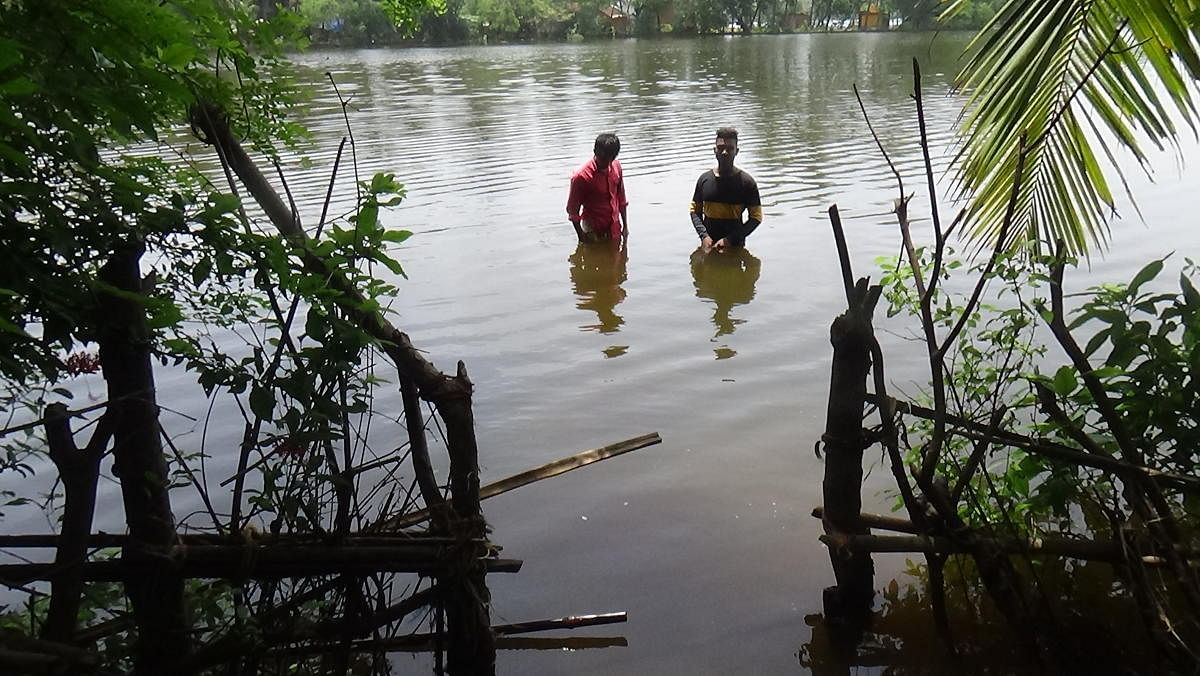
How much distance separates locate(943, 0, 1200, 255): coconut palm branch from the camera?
3588 millimetres

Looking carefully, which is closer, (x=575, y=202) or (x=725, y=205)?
→ (x=725, y=205)

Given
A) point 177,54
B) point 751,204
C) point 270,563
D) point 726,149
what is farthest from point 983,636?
point 751,204

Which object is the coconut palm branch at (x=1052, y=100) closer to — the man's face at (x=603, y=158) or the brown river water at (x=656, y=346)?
the brown river water at (x=656, y=346)

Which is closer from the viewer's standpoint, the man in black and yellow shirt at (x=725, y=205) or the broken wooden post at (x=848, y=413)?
the broken wooden post at (x=848, y=413)

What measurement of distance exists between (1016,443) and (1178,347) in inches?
24.7

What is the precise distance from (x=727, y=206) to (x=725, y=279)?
898 millimetres

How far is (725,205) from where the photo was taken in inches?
381

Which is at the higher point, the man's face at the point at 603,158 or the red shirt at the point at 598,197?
the man's face at the point at 603,158

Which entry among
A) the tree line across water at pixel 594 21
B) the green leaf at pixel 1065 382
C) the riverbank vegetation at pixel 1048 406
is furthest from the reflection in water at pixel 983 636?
the tree line across water at pixel 594 21

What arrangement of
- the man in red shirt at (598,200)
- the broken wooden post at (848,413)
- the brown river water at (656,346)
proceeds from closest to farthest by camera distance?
the broken wooden post at (848,413) → the brown river water at (656,346) → the man in red shirt at (598,200)

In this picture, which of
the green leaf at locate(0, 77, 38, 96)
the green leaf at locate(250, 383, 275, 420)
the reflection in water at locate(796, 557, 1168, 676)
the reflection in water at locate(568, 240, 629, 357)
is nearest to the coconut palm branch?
the reflection in water at locate(796, 557, 1168, 676)

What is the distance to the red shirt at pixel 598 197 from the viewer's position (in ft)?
32.2

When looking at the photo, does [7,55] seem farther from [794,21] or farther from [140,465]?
[794,21]

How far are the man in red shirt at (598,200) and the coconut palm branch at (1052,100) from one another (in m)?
5.90
